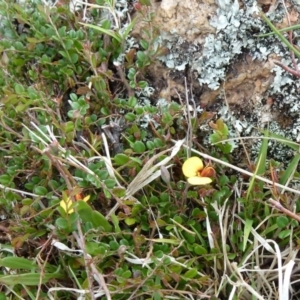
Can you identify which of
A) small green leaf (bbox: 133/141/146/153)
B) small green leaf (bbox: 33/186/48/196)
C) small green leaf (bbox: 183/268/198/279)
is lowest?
small green leaf (bbox: 183/268/198/279)

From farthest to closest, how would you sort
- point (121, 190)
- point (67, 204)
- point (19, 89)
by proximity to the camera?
1. point (19, 89)
2. point (121, 190)
3. point (67, 204)

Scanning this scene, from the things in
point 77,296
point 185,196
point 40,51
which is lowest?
point 77,296

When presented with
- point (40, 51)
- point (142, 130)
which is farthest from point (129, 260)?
point (40, 51)

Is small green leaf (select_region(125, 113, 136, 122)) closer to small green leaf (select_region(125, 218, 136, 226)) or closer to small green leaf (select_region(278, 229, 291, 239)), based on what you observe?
small green leaf (select_region(125, 218, 136, 226))

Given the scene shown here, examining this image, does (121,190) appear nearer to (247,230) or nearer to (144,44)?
(247,230)

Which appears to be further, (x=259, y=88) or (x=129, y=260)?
(x=259, y=88)

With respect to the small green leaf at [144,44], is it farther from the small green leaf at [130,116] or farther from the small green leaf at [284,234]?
the small green leaf at [284,234]

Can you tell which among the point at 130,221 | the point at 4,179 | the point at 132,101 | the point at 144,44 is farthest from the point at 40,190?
the point at 144,44

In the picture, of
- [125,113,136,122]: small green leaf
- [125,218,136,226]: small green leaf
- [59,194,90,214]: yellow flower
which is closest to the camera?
[59,194,90,214]: yellow flower

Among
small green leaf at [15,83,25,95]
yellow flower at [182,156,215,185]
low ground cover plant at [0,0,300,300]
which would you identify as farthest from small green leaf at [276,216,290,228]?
small green leaf at [15,83,25,95]

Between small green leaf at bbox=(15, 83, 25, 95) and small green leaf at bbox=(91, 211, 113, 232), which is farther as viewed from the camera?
small green leaf at bbox=(15, 83, 25, 95)

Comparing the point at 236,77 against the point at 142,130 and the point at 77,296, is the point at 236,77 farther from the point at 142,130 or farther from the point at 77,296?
the point at 77,296
